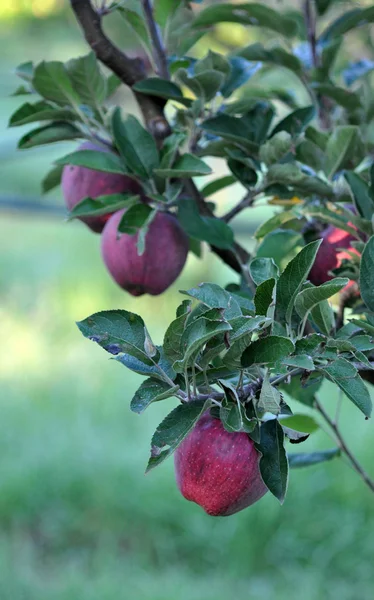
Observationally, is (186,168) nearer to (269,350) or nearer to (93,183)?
(93,183)

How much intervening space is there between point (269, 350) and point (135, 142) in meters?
0.32

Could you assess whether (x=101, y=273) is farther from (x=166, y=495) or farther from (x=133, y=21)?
(x=133, y=21)

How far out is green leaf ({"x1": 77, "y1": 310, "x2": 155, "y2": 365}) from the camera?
1.73 feet

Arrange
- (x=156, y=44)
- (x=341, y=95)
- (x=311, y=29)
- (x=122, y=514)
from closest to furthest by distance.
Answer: (x=156, y=44) → (x=341, y=95) → (x=311, y=29) → (x=122, y=514)

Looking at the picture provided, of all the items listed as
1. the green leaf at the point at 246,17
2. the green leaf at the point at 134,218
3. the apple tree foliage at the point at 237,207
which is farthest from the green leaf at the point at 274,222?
the green leaf at the point at 246,17

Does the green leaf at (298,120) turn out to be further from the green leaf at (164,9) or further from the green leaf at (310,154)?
the green leaf at (164,9)

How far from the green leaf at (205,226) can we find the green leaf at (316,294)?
0.75ft

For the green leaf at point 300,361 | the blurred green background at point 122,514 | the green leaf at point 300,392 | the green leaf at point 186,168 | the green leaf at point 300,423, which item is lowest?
the blurred green background at point 122,514

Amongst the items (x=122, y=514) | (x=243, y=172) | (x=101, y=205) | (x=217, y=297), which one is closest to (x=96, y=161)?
(x=101, y=205)

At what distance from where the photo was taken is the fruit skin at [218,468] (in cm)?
56

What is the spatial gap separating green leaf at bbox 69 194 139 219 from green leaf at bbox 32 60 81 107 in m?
0.11

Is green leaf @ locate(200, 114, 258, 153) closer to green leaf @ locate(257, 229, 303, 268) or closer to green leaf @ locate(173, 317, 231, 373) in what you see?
green leaf @ locate(257, 229, 303, 268)

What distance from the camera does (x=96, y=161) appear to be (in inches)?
29.5

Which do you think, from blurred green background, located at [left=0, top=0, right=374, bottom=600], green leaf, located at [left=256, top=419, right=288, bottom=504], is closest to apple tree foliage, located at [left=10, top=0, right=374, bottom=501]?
green leaf, located at [left=256, top=419, right=288, bottom=504]
